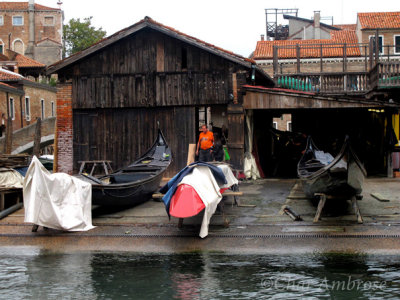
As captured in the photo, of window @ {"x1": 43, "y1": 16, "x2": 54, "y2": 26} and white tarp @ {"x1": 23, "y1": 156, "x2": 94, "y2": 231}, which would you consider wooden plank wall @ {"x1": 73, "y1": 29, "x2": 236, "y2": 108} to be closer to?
white tarp @ {"x1": 23, "y1": 156, "x2": 94, "y2": 231}

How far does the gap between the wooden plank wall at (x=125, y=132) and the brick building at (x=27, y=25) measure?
4955 centimetres

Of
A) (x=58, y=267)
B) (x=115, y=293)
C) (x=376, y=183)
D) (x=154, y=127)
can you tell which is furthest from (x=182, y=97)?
(x=115, y=293)

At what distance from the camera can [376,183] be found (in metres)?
16.6

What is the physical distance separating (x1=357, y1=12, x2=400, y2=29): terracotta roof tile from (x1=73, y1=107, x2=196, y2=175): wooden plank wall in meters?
29.4

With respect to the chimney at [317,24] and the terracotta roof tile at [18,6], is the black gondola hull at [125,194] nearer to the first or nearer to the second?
the chimney at [317,24]

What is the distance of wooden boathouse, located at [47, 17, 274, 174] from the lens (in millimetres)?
17312

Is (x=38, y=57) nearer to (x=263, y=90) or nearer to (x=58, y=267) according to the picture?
(x=263, y=90)

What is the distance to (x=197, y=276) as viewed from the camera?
28.0ft

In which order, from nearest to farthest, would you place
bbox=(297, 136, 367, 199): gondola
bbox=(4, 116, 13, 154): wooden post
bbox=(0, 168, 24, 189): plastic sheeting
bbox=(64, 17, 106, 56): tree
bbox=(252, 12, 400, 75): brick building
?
bbox=(297, 136, 367, 199): gondola < bbox=(0, 168, 24, 189): plastic sheeting < bbox=(4, 116, 13, 154): wooden post < bbox=(252, 12, 400, 75): brick building < bbox=(64, 17, 106, 56): tree

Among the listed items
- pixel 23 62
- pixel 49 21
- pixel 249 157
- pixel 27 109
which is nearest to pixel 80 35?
pixel 49 21

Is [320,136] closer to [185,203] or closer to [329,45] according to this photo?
[329,45]

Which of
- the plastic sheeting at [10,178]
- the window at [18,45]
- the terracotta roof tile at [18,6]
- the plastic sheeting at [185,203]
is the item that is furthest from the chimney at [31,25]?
the plastic sheeting at [185,203]

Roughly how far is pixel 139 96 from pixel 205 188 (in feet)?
24.6

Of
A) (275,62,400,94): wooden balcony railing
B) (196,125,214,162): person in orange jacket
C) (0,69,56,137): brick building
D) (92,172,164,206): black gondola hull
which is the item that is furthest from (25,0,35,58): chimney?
(92,172,164,206): black gondola hull
